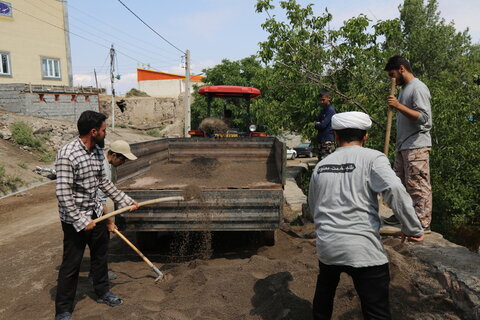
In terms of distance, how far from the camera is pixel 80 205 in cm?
304

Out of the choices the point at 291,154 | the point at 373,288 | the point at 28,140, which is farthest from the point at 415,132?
the point at 291,154

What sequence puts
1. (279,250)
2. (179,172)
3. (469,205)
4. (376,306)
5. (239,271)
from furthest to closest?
(469,205), (179,172), (279,250), (239,271), (376,306)

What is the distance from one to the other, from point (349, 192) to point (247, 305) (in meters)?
1.59

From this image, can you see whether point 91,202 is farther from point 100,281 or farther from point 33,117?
point 33,117

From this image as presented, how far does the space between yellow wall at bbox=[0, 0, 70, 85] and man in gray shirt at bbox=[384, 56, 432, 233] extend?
21.7 metres

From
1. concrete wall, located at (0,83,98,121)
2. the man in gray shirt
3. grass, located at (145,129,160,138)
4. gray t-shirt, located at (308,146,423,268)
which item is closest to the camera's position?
gray t-shirt, located at (308,146,423,268)

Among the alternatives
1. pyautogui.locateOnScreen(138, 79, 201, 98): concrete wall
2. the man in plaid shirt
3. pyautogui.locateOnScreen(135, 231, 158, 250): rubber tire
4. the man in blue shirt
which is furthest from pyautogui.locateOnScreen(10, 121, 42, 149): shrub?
pyautogui.locateOnScreen(138, 79, 201, 98): concrete wall

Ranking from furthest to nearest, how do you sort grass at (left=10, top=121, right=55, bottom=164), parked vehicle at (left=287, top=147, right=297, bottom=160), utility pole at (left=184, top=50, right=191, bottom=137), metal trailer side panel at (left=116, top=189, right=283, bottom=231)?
parked vehicle at (left=287, top=147, right=297, bottom=160), utility pole at (left=184, top=50, right=191, bottom=137), grass at (left=10, top=121, right=55, bottom=164), metal trailer side panel at (left=116, top=189, right=283, bottom=231)

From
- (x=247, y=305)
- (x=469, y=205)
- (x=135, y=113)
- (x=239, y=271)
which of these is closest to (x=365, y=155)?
(x=247, y=305)

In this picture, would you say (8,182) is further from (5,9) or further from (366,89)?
(5,9)

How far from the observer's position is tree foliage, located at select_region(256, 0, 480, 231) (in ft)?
19.4

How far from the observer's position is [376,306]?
6.61ft

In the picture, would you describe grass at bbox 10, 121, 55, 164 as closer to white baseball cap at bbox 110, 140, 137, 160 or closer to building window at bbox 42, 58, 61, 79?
building window at bbox 42, 58, 61, 79

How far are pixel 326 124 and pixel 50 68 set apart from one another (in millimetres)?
21802
